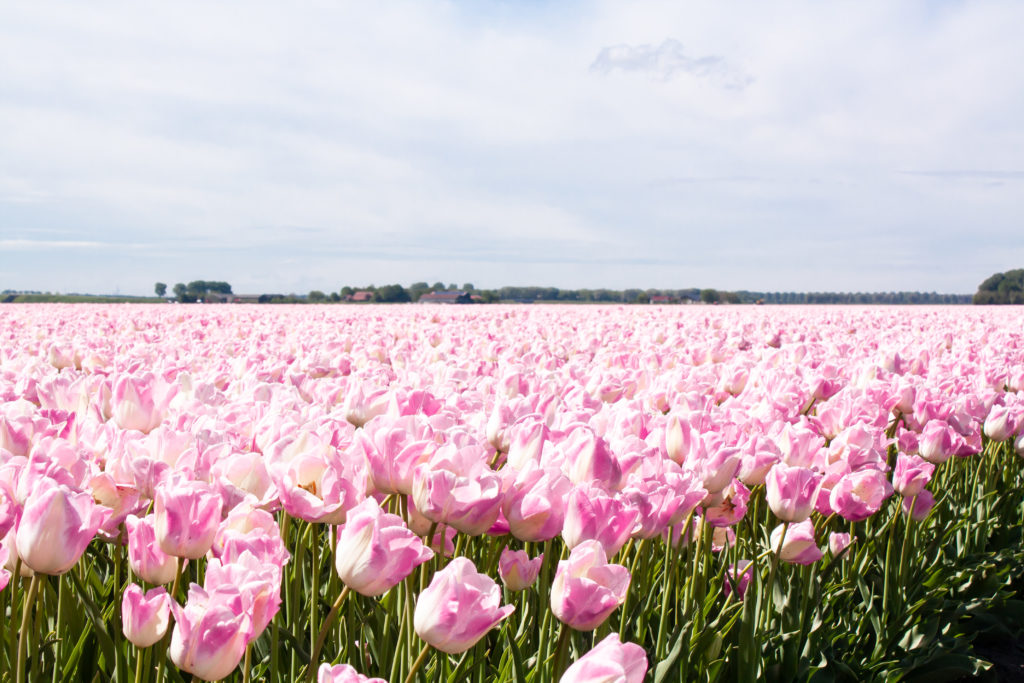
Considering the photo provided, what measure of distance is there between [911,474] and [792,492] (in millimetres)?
683

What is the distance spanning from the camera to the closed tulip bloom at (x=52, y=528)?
1.21 metres

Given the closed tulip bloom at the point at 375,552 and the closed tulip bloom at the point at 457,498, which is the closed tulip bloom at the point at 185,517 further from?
the closed tulip bloom at the point at 457,498

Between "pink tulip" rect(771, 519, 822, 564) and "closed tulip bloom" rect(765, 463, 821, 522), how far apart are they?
28cm

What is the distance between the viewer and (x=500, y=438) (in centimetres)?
213

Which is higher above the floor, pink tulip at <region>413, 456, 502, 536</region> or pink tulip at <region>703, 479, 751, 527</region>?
pink tulip at <region>413, 456, 502, 536</region>

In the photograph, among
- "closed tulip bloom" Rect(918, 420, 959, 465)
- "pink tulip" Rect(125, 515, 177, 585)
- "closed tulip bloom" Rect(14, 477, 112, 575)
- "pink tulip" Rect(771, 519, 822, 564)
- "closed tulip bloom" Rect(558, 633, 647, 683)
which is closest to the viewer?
"closed tulip bloom" Rect(558, 633, 647, 683)

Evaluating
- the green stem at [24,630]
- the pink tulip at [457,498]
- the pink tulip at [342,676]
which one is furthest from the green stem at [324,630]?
the green stem at [24,630]

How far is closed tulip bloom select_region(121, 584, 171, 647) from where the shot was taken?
125 cm

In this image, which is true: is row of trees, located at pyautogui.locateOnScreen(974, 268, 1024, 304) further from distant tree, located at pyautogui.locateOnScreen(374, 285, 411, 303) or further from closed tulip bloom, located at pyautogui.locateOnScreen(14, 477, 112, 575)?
closed tulip bloom, located at pyautogui.locateOnScreen(14, 477, 112, 575)

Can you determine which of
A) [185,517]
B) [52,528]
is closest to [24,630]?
[52,528]

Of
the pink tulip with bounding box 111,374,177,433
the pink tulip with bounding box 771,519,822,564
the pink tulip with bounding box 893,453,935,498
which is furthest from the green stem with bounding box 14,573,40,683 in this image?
the pink tulip with bounding box 893,453,935,498

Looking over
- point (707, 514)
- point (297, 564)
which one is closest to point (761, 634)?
point (707, 514)

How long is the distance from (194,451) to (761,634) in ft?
5.76

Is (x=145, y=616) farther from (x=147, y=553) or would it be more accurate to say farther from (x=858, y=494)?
(x=858, y=494)
